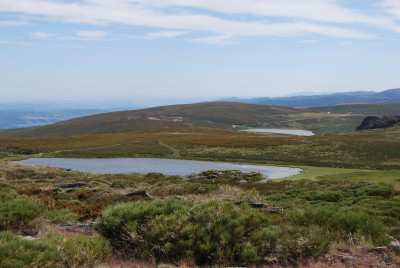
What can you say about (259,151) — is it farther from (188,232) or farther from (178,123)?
(178,123)

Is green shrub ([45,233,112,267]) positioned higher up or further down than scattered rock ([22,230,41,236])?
higher up

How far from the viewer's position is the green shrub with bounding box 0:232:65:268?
252 inches

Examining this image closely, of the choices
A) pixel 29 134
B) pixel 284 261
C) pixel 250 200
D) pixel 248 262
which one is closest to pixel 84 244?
pixel 248 262

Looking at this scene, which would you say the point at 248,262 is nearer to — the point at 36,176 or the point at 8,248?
the point at 8,248

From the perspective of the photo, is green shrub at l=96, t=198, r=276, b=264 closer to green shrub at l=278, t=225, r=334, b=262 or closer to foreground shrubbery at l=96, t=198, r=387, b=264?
foreground shrubbery at l=96, t=198, r=387, b=264

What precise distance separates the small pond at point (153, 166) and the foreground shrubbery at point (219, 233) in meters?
30.7

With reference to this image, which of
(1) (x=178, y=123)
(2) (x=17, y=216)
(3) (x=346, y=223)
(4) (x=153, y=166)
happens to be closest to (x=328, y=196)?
(3) (x=346, y=223)

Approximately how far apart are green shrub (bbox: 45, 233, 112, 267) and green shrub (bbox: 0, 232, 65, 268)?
0.25m

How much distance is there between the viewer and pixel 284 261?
7.64 m

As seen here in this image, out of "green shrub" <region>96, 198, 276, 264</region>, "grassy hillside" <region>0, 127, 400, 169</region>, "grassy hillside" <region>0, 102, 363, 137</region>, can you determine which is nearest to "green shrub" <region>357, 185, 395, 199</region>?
"green shrub" <region>96, 198, 276, 264</region>

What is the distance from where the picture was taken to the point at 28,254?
6.73 meters

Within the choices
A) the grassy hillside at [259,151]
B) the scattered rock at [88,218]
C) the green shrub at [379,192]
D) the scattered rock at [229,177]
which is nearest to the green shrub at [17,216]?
the scattered rock at [88,218]

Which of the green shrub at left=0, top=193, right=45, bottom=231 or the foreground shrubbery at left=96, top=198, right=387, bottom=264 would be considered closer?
the foreground shrubbery at left=96, top=198, right=387, bottom=264

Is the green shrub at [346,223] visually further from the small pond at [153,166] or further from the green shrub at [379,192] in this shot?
the small pond at [153,166]
